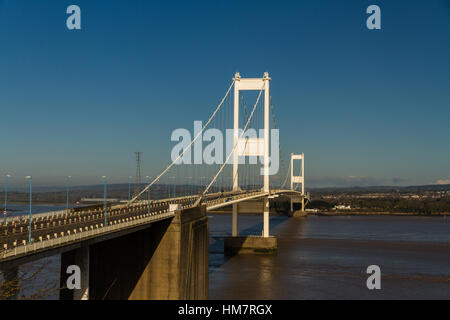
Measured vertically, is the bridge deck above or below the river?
above

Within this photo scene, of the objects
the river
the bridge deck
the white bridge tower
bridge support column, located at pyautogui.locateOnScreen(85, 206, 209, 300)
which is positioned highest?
the white bridge tower

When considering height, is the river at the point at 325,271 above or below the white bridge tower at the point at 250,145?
below

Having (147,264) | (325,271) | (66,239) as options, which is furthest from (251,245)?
(66,239)

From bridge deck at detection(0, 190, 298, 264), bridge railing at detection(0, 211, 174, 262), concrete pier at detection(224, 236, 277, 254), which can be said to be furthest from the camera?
concrete pier at detection(224, 236, 277, 254)

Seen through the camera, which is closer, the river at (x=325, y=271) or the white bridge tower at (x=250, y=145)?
the river at (x=325, y=271)

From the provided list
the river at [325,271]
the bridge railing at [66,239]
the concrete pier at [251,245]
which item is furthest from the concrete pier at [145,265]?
the concrete pier at [251,245]

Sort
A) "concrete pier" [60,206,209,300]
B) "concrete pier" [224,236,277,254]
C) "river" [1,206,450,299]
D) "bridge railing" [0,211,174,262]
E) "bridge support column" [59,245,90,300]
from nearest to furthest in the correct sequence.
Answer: "bridge railing" [0,211,174,262]
"bridge support column" [59,245,90,300]
"concrete pier" [60,206,209,300]
"river" [1,206,450,299]
"concrete pier" [224,236,277,254]

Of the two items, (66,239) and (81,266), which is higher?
(66,239)

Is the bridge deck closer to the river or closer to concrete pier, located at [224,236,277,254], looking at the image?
the river

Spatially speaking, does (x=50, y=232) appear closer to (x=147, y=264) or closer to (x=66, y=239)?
(x=66, y=239)

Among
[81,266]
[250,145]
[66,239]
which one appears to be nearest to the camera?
[66,239]

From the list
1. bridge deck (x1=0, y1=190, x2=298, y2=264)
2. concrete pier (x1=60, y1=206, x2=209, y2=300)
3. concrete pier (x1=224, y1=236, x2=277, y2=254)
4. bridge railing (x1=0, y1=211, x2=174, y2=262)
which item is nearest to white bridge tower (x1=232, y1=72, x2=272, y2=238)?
concrete pier (x1=224, y1=236, x2=277, y2=254)

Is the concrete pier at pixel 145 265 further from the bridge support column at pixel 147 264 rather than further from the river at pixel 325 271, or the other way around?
the river at pixel 325 271

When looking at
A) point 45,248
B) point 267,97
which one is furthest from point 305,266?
point 45,248
